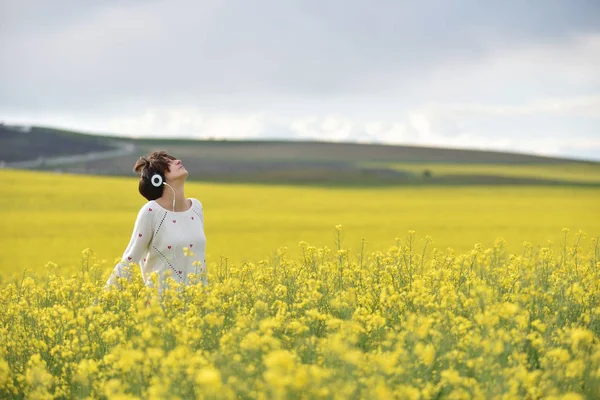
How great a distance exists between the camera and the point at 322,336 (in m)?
6.54

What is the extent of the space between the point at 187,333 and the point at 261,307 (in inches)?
21.1

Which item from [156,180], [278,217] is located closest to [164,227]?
[156,180]

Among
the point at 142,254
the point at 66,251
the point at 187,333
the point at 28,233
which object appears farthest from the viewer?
the point at 28,233

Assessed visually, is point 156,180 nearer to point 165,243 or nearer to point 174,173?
point 174,173

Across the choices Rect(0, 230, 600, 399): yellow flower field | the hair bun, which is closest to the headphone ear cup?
the hair bun

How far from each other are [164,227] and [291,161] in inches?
2912

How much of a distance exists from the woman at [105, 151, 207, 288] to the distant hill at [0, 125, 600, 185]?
161ft

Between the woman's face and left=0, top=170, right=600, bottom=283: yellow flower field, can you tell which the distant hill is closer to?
left=0, top=170, right=600, bottom=283: yellow flower field

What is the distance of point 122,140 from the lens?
10056cm

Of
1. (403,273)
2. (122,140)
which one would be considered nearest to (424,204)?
(403,273)

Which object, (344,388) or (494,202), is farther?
(494,202)

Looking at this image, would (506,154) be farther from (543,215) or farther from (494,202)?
(543,215)

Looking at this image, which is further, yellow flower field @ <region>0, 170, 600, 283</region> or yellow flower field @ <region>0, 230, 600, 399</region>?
yellow flower field @ <region>0, 170, 600, 283</region>

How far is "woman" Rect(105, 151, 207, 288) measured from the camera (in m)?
7.16
